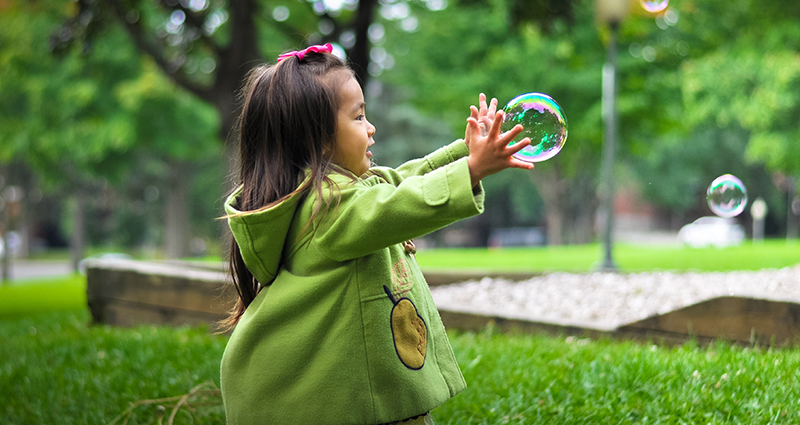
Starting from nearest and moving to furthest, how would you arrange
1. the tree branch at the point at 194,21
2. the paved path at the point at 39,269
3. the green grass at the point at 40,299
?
the tree branch at the point at 194,21, the green grass at the point at 40,299, the paved path at the point at 39,269

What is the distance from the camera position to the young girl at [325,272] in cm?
187

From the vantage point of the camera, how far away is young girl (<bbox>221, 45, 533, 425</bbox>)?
1873 millimetres

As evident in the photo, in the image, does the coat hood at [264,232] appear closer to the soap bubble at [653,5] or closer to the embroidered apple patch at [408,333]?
the embroidered apple patch at [408,333]

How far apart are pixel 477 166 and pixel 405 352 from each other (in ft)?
1.87

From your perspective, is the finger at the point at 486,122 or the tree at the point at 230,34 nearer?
the finger at the point at 486,122

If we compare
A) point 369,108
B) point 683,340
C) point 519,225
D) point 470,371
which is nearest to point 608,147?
point 683,340

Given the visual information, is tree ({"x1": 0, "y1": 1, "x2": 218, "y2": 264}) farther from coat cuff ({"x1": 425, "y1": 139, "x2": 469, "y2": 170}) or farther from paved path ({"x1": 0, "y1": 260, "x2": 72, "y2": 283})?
coat cuff ({"x1": 425, "y1": 139, "x2": 469, "y2": 170})

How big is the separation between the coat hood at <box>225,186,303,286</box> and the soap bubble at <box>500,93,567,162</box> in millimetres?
775

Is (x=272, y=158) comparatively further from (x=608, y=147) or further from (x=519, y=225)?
(x=519, y=225)

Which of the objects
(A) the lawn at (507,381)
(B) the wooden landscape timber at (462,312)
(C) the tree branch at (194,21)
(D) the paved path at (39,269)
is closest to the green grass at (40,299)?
(B) the wooden landscape timber at (462,312)

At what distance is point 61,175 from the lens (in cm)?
2053

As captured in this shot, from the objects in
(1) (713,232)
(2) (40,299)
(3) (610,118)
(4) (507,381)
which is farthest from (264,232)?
(1) (713,232)

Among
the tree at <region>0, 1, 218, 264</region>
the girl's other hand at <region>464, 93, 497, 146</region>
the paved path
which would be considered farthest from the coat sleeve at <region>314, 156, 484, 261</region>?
the paved path

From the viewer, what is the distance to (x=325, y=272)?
1919 mm
